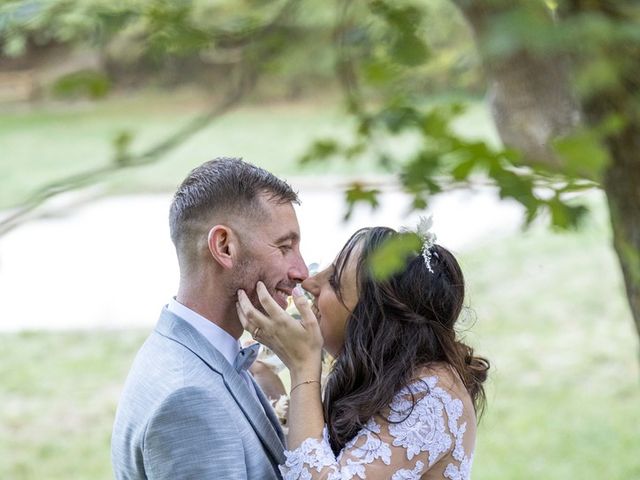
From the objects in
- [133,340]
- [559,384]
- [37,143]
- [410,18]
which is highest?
[37,143]

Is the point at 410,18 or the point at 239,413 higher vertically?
the point at 410,18

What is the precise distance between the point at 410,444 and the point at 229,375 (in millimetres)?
476

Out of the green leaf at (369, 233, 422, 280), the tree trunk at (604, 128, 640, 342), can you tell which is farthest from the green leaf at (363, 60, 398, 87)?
the tree trunk at (604, 128, 640, 342)

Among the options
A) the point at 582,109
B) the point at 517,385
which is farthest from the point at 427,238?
the point at 517,385

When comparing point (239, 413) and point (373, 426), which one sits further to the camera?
point (373, 426)

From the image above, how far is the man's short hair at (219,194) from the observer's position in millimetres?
2789

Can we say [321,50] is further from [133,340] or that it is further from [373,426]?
[133,340]

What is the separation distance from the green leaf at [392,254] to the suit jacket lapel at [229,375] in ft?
4.17

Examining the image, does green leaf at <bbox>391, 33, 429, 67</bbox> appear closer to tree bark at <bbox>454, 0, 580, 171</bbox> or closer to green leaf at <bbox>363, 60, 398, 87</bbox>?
green leaf at <bbox>363, 60, 398, 87</bbox>

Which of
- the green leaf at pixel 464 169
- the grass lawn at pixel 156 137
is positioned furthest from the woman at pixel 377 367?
the grass lawn at pixel 156 137

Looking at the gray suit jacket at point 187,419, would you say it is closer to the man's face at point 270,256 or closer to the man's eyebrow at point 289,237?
the man's face at point 270,256

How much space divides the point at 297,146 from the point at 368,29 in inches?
759

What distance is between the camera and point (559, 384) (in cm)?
943

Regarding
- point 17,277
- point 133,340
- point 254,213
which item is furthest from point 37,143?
point 254,213
